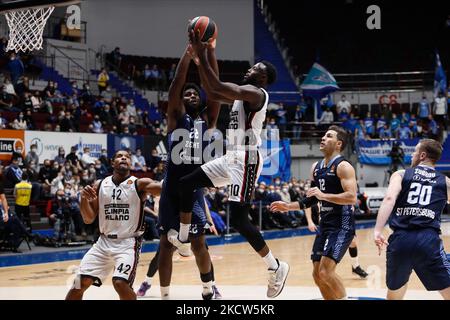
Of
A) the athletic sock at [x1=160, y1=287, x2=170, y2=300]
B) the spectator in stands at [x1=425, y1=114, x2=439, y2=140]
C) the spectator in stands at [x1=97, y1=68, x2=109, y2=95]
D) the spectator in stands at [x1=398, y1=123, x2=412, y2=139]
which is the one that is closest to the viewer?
the athletic sock at [x1=160, y1=287, x2=170, y2=300]

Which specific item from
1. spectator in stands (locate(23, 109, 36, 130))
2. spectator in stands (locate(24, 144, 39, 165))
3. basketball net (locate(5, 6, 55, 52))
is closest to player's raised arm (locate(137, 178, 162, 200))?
basketball net (locate(5, 6, 55, 52))

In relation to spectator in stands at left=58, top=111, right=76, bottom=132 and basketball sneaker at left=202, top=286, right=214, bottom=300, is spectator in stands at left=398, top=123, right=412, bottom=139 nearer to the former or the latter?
spectator in stands at left=58, top=111, right=76, bottom=132

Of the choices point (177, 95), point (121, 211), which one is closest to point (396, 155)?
point (177, 95)

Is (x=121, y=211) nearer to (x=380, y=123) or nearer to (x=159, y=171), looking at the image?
(x=159, y=171)

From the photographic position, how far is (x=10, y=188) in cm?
1596

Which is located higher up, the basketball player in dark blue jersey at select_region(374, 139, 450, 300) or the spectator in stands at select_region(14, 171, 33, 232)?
the basketball player in dark blue jersey at select_region(374, 139, 450, 300)

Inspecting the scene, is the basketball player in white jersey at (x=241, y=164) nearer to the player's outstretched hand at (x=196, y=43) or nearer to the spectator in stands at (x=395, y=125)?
the player's outstretched hand at (x=196, y=43)

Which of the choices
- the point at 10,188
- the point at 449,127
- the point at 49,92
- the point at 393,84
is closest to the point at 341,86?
the point at 393,84

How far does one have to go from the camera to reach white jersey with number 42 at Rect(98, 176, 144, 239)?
6285mm

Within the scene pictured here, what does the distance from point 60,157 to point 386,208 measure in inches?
513

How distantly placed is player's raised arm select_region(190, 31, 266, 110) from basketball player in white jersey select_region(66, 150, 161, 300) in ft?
3.90

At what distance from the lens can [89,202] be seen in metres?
6.31
